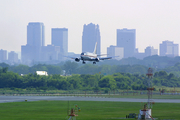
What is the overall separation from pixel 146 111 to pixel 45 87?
419 feet

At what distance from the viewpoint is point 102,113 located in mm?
Answer: 82375

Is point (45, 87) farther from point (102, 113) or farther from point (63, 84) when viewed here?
point (102, 113)

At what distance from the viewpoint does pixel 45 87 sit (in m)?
192

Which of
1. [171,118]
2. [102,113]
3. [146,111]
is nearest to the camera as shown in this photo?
[146,111]

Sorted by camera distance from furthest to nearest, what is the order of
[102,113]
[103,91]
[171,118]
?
1. [103,91]
2. [102,113]
3. [171,118]

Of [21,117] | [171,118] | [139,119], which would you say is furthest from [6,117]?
[171,118]

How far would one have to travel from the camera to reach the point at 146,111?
67.9 metres

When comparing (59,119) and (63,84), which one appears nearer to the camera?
(59,119)

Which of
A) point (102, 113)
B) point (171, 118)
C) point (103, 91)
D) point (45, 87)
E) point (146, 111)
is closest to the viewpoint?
point (146, 111)

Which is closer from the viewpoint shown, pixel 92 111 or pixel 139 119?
pixel 139 119

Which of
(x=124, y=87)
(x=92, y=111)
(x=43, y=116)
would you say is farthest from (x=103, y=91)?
(x=43, y=116)

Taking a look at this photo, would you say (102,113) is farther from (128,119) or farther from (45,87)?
(45,87)

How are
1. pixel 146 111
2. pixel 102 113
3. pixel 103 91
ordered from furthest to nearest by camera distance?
1. pixel 103 91
2. pixel 102 113
3. pixel 146 111

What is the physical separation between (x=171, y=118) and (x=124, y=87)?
122805mm
